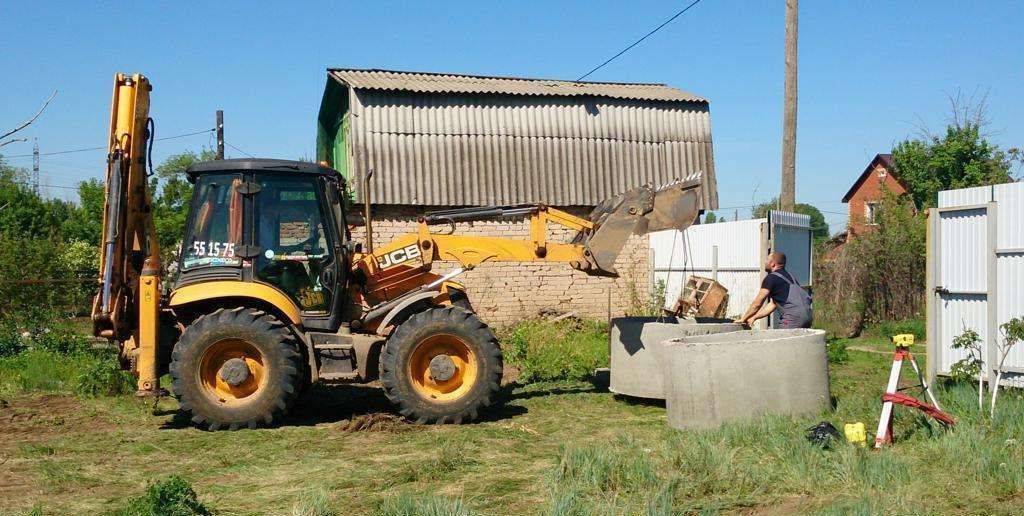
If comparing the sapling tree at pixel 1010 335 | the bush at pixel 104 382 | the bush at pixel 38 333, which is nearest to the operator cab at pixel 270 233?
the bush at pixel 104 382

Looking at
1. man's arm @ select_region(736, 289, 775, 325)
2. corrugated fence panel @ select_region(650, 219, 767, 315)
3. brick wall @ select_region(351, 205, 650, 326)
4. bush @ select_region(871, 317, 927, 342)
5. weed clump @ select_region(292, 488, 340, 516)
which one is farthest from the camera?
brick wall @ select_region(351, 205, 650, 326)

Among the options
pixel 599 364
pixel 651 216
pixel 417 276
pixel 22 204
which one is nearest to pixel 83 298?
pixel 417 276

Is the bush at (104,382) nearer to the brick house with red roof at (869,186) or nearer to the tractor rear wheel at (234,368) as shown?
the tractor rear wheel at (234,368)

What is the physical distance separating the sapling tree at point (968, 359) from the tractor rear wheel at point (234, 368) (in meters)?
6.36

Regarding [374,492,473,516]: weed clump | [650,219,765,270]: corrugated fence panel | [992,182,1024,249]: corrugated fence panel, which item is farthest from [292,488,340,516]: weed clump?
[650,219,765,270]: corrugated fence panel

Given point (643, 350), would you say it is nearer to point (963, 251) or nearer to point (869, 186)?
point (963, 251)

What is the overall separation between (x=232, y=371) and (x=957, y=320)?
7.40m

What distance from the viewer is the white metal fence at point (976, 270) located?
359 inches

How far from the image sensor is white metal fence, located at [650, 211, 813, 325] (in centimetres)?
1415

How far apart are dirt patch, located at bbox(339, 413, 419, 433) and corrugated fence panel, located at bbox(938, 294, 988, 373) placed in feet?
18.2

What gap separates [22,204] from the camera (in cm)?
3728

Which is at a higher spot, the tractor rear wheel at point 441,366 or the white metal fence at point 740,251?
the white metal fence at point 740,251

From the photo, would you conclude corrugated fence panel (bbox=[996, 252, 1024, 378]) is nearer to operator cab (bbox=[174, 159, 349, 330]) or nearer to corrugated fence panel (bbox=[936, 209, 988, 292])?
corrugated fence panel (bbox=[936, 209, 988, 292])

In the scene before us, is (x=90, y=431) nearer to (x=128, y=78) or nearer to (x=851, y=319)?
(x=128, y=78)
